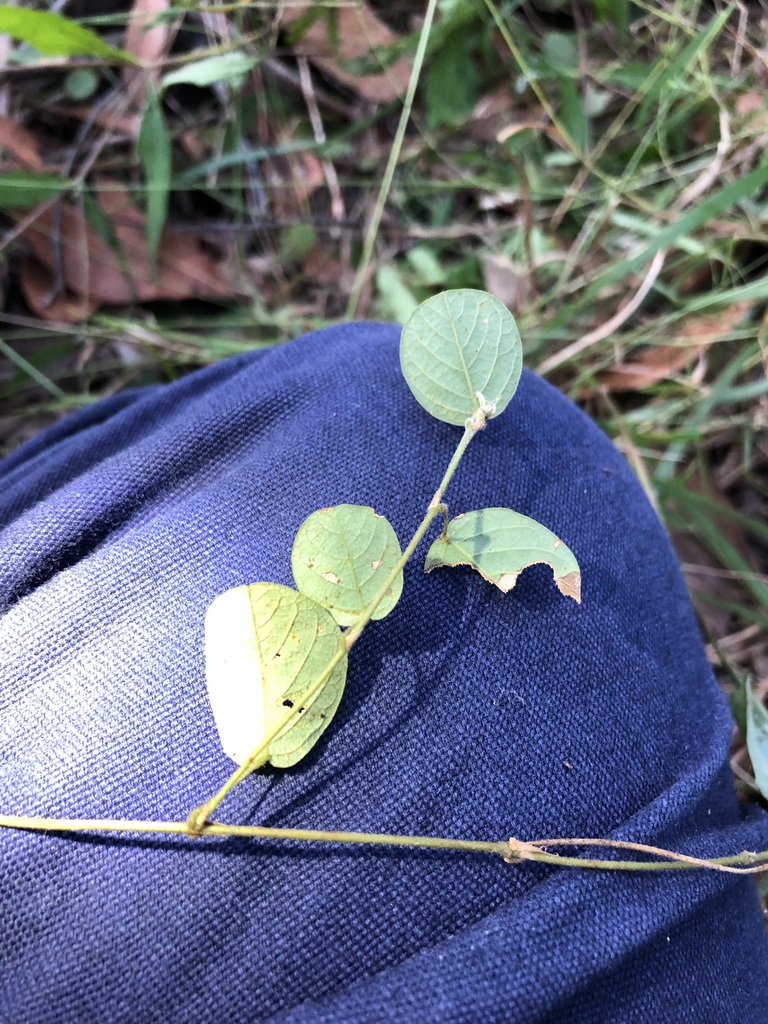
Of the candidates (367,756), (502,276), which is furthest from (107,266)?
(367,756)

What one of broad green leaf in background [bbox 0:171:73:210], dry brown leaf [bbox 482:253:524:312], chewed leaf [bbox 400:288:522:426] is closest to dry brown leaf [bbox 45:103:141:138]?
broad green leaf in background [bbox 0:171:73:210]

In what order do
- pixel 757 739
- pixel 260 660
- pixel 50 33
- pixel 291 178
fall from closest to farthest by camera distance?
pixel 260 660 → pixel 757 739 → pixel 50 33 → pixel 291 178

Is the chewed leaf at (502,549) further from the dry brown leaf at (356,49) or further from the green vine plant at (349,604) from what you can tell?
the dry brown leaf at (356,49)

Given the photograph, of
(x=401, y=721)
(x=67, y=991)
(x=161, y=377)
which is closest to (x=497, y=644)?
(x=401, y=721)

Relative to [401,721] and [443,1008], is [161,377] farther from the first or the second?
[443,1008]

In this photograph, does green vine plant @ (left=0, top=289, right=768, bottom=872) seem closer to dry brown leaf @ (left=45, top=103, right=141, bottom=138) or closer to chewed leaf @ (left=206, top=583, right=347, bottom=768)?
chewed leaf @ (left=206, top=583, right=347, bottom=768)

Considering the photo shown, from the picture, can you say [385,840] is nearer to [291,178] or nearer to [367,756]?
[367,756]
